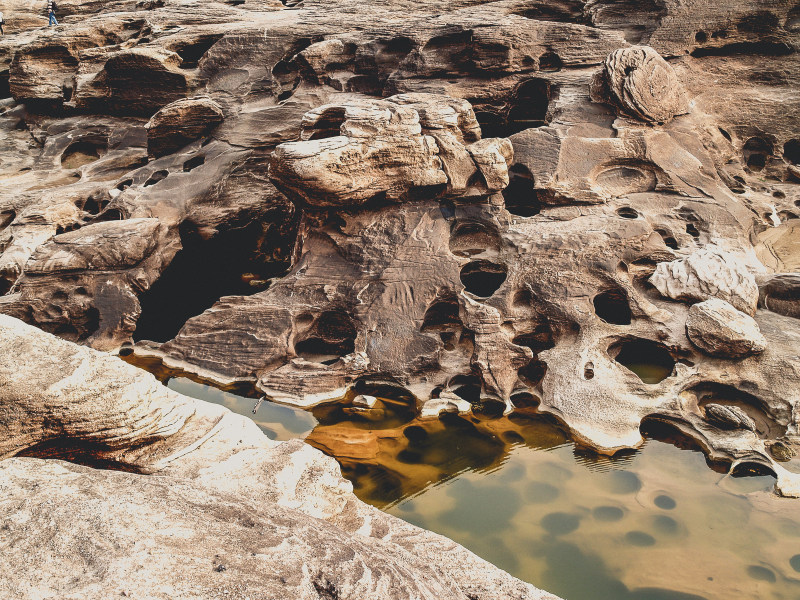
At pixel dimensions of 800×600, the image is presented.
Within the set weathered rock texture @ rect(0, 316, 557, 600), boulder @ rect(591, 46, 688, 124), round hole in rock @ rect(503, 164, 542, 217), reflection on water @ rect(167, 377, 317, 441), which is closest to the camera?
weathered rock texture @ rect(0, 316, 557, 600)

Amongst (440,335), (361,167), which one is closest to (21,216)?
(361,167)

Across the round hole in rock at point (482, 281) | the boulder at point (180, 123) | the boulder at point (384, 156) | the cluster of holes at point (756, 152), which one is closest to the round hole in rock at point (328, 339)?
the boulder at point (384, 156)

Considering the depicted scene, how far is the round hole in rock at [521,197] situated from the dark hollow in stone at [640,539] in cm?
449

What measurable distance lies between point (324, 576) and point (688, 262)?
5.22 m

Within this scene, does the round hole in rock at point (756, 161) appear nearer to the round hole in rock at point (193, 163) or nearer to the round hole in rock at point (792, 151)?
the round hole in rock at point (792, 151)

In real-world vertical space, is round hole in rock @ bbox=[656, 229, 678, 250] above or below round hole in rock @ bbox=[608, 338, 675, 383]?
above

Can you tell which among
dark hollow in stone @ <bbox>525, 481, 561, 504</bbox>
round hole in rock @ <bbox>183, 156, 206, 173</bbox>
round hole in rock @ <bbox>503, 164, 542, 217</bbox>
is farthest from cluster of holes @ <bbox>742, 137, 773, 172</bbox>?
round hole in rock @ <bbox>183, 156, 206, 173</bbox>

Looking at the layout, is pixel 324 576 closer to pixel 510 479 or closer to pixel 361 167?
pixel 510 479

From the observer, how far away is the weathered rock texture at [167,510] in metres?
2.25

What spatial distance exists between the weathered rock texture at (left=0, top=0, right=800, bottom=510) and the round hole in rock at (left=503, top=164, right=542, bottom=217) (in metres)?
0.05

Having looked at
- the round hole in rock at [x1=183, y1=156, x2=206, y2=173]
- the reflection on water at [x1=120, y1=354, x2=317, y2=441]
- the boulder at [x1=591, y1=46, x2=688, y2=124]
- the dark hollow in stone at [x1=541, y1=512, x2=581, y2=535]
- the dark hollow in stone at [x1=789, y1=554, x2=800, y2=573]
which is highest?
the boulder at [x1=591, y1=46, x2=688, y2=124]

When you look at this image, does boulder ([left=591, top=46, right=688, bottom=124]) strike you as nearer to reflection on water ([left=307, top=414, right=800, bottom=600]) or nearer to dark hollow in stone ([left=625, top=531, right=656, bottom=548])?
reflection on water ([left=307, top=414, right=800, bottom=600])

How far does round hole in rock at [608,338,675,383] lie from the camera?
602 centimetres

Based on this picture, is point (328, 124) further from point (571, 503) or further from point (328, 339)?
point (571, 503)
